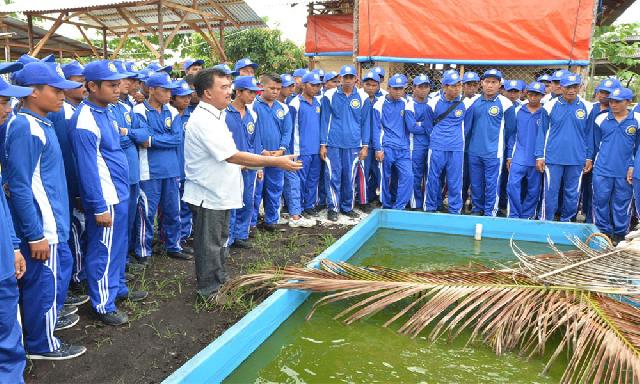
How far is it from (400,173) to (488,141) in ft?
3.88

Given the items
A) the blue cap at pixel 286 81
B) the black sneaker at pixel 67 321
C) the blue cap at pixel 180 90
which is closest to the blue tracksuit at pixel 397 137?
the blue cap at pixel 286 81

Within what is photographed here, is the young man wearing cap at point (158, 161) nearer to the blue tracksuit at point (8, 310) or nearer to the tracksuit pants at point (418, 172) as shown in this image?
the blue tracksuit at point (8, 310)

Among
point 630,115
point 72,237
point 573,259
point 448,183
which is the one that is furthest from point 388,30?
point 72,237

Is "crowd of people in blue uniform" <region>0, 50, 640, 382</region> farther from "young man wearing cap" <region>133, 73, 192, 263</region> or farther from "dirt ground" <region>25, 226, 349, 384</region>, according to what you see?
"dirt ground" <region>25, 226, 349, 384</region>

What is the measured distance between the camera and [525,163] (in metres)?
6.47

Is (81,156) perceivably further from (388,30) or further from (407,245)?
(388,30)

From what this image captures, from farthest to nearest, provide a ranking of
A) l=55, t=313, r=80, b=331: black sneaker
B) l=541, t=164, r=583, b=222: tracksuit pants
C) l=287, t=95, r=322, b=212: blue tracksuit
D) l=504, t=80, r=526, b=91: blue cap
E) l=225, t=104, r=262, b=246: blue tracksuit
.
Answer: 1. l=504, t=80, r=526, b=91: blue cap
2. l=287, t=95, r=322, b=212: blue tracksuit
3. l=541, t=164, r=583, b=222: tracksuit pants
4. l=225, t=104, r=262, b=246: blue tracksuit
5. l=55, t=313, r=80, b=331: black sneaker

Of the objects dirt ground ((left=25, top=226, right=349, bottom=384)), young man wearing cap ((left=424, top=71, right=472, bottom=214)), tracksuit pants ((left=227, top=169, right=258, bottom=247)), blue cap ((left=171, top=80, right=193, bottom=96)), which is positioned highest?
blue cap ((left=171, top=80, right=193, bottom=96))

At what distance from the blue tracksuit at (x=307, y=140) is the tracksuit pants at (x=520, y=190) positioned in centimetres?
246

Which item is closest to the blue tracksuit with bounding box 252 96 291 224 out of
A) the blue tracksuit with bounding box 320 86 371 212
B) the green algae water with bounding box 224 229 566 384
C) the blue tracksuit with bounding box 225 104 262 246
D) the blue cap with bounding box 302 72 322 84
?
the blue tracksuit with bounding box 225 104 262 246

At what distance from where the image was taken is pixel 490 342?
3283 mm

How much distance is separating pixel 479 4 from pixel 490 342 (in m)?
5.94

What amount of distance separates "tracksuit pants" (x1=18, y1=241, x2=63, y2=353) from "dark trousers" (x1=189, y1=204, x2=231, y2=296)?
3.20 feet

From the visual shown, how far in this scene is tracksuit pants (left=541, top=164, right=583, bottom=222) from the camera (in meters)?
6.22
